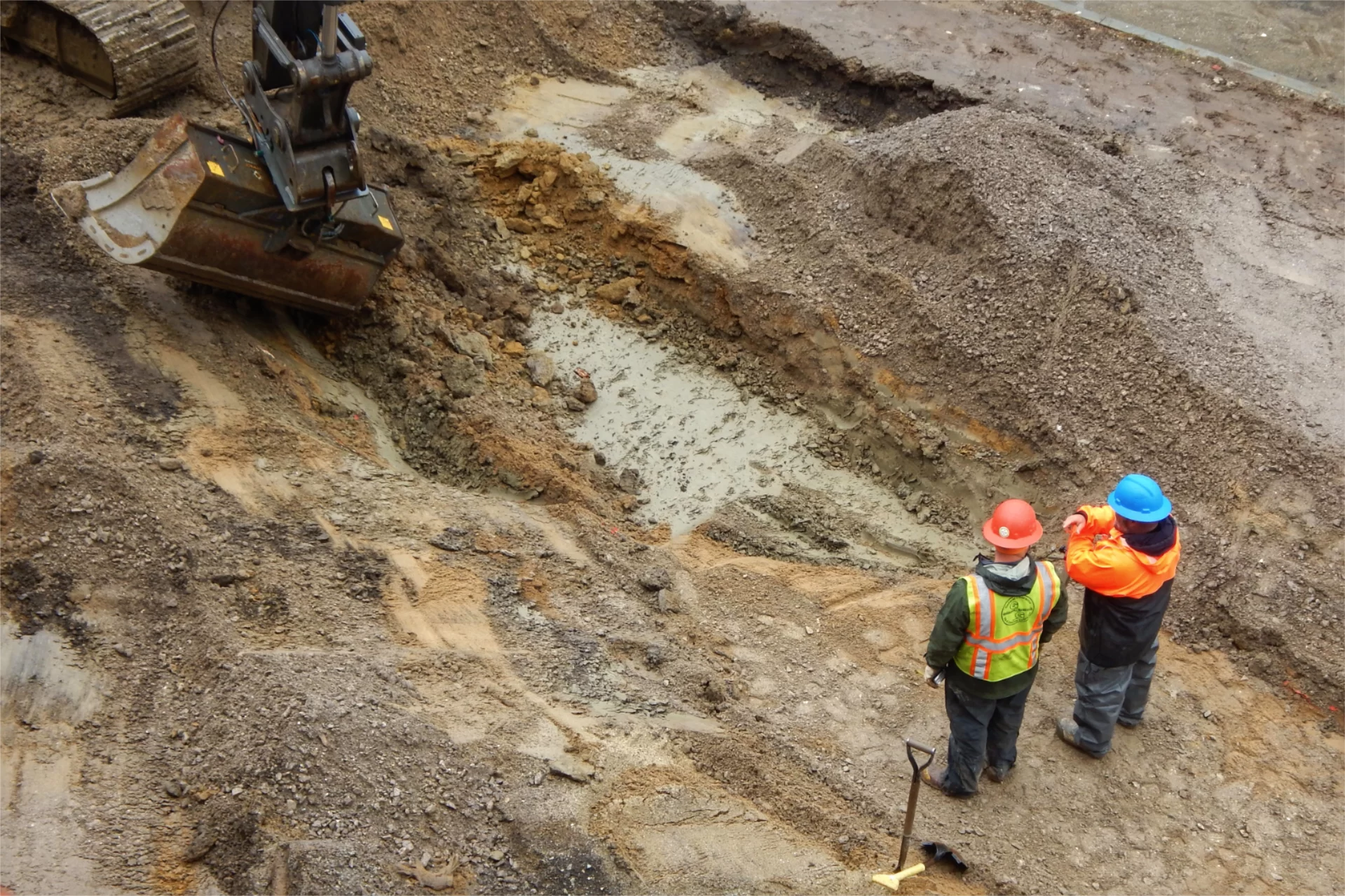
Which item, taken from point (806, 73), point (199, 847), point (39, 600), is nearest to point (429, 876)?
point (199, 847)

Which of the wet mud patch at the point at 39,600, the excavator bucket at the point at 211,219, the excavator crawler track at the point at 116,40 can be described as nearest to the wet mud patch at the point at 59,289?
the excavator bucket at the point at 211,219

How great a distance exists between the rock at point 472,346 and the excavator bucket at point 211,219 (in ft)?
4.05

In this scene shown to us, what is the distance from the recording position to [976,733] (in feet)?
17.4

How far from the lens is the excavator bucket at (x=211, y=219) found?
22.2ft

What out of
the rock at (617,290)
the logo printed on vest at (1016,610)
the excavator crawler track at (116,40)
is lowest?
the rock at (617,290)

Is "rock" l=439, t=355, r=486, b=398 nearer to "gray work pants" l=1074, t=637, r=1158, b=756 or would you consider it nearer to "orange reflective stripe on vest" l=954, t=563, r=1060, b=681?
"orange reflective stripe on vest" l=954, t=563, r=1060, b=681

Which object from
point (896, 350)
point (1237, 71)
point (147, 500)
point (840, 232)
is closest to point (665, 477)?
point (896, 350)

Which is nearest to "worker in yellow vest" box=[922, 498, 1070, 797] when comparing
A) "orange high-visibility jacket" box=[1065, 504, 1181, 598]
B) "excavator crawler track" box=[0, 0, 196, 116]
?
"orange high-visibility jacket" box=[1065, 504, 1181, 598]

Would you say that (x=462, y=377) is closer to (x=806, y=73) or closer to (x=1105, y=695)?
(x=1105, y=695)

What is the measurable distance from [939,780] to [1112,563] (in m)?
1.36

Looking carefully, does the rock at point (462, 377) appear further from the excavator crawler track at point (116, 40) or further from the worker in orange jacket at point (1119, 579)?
the worker in orange jacket at point (1119, 579)

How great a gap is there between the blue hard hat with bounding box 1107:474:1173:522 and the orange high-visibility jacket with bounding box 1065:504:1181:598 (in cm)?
9

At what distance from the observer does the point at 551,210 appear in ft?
32.4

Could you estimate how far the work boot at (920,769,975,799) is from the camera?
18.2 ft
